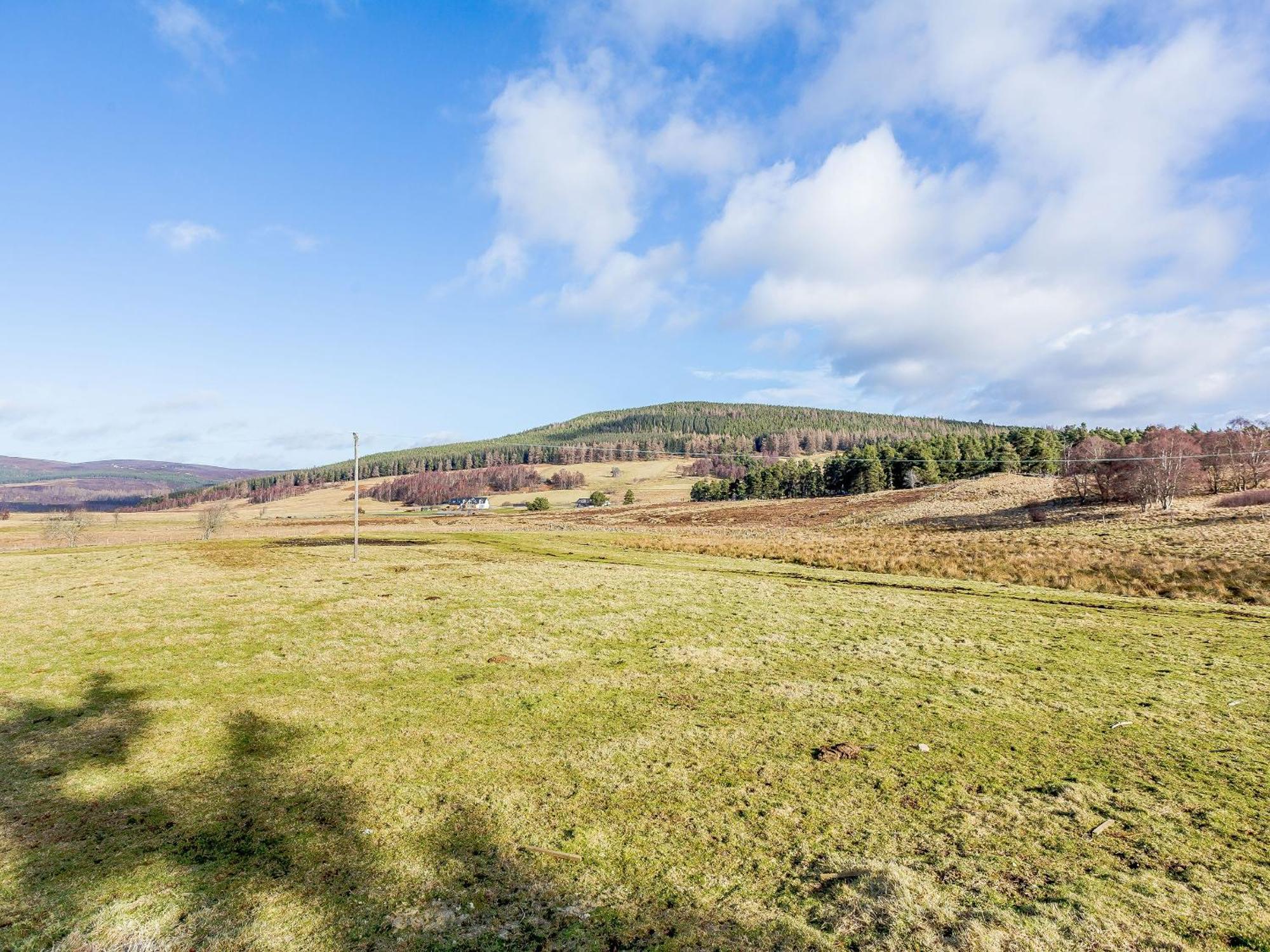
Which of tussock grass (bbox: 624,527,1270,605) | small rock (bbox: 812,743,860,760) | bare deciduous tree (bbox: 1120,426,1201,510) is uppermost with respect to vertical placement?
bare deciduous tree (bbox: 1120,426,1201,510)

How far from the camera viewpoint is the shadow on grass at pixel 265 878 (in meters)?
4.34

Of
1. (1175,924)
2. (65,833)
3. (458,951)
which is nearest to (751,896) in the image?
(458,951)

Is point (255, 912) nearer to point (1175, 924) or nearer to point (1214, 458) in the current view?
point (1175, 924)

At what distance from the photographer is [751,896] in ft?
15.6

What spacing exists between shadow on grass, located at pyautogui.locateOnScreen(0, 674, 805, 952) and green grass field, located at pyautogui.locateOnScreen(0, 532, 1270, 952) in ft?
0.09

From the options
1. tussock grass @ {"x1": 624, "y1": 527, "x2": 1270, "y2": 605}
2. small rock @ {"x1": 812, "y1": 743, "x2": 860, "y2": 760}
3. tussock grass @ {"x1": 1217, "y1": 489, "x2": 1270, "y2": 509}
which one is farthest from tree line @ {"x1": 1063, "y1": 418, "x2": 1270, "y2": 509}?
small rock @ {"x1": 812, "y1": 743, "x2": 860, "y2": 760}

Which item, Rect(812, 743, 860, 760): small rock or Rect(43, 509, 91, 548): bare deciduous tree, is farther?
Rect(43, 509, 91, 548): bare deciduous tree

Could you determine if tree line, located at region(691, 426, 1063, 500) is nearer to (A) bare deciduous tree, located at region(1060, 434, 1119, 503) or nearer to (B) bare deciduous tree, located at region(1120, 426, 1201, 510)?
(A) bare deciduous tree, located at region(1060, 434, 1119, 503)

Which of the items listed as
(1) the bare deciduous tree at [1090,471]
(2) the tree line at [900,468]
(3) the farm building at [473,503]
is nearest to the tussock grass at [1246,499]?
(1) the bare deciduous tree at [1090,471]

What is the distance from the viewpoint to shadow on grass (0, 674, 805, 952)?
4.34 m

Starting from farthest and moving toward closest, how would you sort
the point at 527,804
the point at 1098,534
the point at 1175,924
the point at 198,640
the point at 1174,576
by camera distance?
the point at 1098,534 → the point at 1174,576 → the point at 198,640 → the point at 527,804 → the point at 1175,924

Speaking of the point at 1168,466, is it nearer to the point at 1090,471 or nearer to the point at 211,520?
the point at 1090,471

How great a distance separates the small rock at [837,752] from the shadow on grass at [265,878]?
3.26 meters

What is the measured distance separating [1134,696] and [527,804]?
31.4 ft
